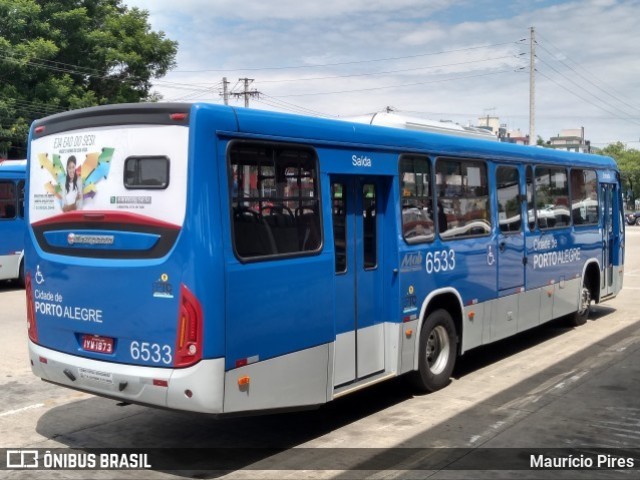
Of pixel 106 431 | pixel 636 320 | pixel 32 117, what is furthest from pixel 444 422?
pixel 32 117

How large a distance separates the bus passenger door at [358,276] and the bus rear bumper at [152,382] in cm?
152

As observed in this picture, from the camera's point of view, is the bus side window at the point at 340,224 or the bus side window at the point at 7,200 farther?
the bus side window at the point at 7,200

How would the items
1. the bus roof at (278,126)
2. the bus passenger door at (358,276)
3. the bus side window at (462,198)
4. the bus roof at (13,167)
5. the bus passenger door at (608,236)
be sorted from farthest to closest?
1. the bus roof at (13,167)
2. the bus passenger door at (608,236)
3. the bus side window at (462,198)
4. the bus passenger door at (358,276)
5. the bus roof at (278,126)

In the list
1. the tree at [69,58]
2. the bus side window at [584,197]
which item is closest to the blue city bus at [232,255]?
the bus side window at [584,197]

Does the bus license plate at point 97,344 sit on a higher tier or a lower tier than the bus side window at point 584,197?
lower

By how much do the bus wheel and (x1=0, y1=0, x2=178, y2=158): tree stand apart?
19.9m

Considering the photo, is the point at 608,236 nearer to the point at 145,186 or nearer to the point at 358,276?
the point at 358,276

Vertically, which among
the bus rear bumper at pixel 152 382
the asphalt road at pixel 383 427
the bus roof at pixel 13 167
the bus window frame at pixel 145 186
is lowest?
the asphalt road at pixel 383 427

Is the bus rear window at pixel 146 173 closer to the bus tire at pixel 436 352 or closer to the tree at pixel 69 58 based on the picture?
the bus tire at pixel 436 352

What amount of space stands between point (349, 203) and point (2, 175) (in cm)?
1264

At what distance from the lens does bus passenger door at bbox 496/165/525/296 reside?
9.12m

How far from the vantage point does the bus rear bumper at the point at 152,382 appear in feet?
16.5

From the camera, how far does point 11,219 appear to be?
16484mm

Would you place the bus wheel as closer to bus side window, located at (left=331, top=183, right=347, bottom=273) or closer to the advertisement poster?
bus side window, located at (left=331, top=183, right=347, bottom=273)
